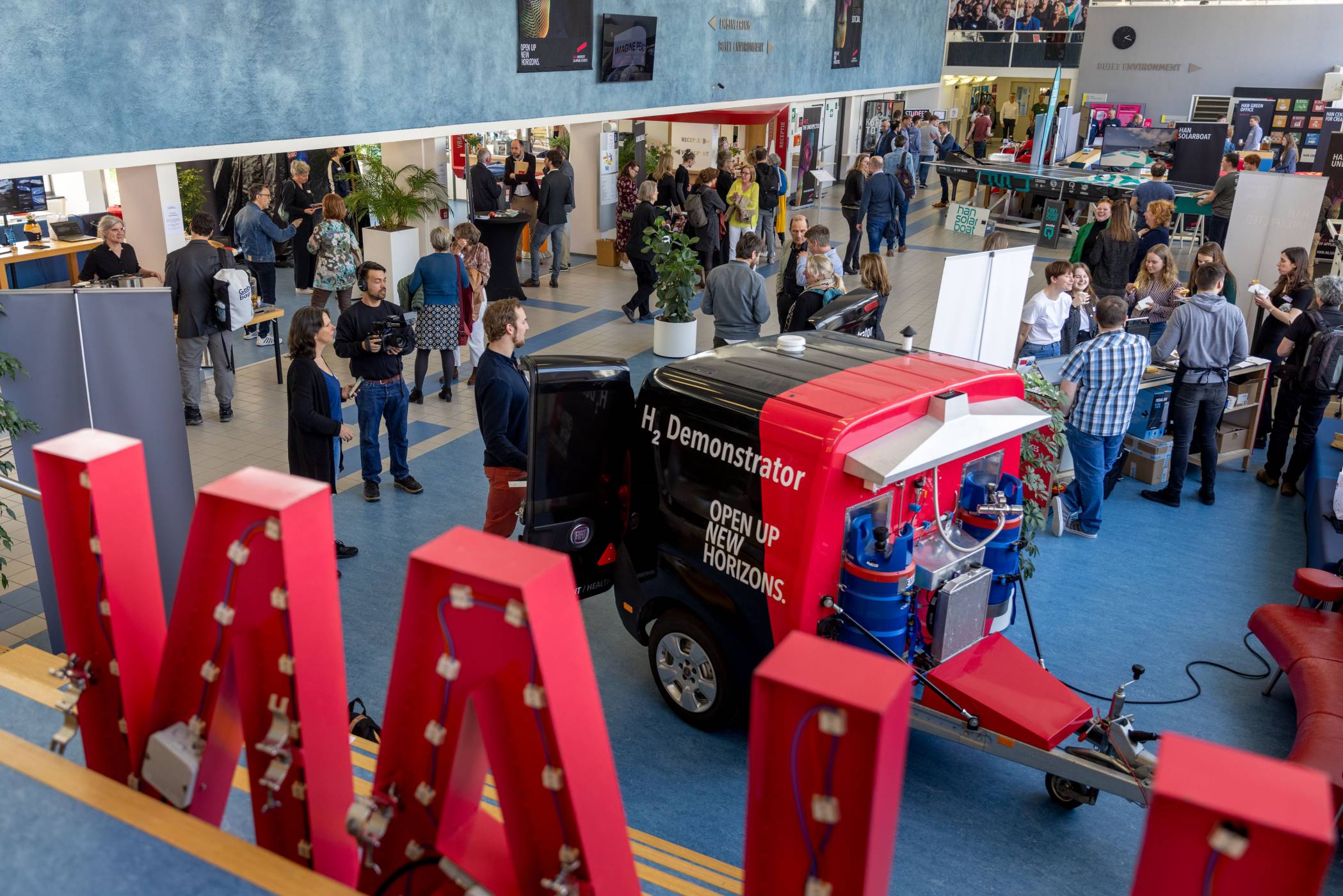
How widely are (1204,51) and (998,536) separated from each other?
26.8 meters

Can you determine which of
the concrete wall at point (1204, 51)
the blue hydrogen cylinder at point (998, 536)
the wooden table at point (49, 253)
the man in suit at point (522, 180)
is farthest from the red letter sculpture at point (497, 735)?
the concrete wall at point (1204, 51)

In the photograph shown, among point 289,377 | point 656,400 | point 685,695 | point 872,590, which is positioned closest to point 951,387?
point 872,590

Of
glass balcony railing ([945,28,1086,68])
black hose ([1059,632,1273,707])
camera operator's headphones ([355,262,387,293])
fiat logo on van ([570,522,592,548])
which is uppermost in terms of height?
glass balcony railing ([945,28,1086,68])

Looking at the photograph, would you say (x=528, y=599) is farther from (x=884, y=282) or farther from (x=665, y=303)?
(x=665, y=303)

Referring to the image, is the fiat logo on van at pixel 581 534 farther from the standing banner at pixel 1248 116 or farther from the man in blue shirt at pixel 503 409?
the standing banner at pixel 1248 116

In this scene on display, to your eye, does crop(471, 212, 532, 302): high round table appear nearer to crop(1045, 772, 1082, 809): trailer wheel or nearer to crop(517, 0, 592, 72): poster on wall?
crop(517, 0, 592, 72): poster on wall

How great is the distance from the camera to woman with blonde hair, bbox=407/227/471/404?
29.4ft

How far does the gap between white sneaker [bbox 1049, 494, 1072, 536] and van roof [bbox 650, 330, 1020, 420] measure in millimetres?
2616

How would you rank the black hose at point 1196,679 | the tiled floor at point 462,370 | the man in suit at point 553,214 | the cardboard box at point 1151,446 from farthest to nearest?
the man in suit at point 553,214 < the cardboard box at point 1151,446 < the tiled floor at point 462,370 < the black hose at point 1196,679

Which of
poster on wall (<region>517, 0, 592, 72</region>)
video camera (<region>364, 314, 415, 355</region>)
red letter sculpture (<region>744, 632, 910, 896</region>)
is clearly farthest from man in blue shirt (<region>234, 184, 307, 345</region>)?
red letter sculpture (<region>744, 632, 910, 896</region>)

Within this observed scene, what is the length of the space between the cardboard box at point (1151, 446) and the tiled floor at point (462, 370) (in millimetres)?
3641

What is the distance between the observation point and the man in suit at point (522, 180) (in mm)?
14969

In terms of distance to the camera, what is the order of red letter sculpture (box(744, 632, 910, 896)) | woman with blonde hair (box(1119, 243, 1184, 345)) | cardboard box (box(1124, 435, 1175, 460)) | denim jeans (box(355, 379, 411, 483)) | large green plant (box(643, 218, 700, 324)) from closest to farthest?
red letter sculpture (box(744, 632, 910, 896)) → denim jeans (box(355, 379, 411, 483)) → cardboard box (box(1124, 435, 1175, 460)) → woman with blonde hair (box(1119, 243, 1184, 345)) → large green plant (box(643, 218, 700, 324))

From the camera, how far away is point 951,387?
15.3 feet
